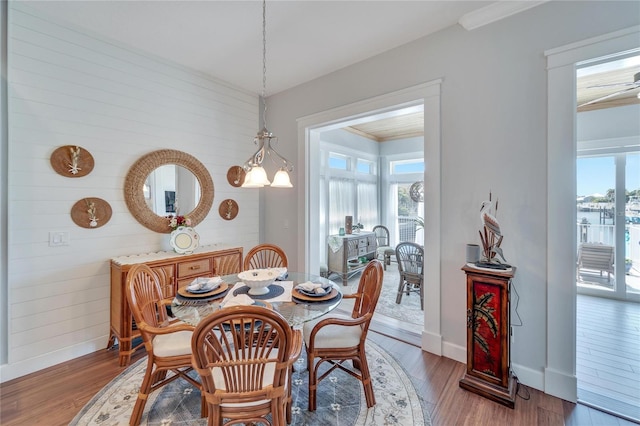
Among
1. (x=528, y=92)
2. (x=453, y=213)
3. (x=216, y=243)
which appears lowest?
(x=216, y=243)

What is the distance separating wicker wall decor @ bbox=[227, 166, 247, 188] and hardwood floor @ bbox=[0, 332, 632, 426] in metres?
2.37

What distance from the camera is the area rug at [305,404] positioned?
175 centimetres

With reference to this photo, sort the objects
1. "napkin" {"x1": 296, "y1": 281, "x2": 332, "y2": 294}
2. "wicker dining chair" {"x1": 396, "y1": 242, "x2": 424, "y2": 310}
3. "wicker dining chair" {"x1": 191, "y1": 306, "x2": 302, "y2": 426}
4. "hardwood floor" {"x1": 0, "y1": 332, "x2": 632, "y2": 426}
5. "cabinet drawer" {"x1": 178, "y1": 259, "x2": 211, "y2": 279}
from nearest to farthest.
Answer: "wicker dining chair" {"x1": 191, "y1": 306, "x2": 302, "y2": 426}
"hardwood floor" {"x1": 0, "y1": 332, "x2": 632, "y2": 426}
"napkin" {"x1": 296, "y1": 281, "x2": 332, "y2": 294}
"cabinet drawer" {"x1": 178, "y1": 259, "x2": 211, "y2": 279}
"wicker dining chair" {"x1": 396, "y1": 242, "x2": 424, "y2": 310}

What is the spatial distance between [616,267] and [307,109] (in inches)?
204

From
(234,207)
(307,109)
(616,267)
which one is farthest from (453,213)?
(616,267)

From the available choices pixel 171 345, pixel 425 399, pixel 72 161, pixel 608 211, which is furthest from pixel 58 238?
pixel 608 211

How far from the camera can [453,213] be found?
96.6 inches

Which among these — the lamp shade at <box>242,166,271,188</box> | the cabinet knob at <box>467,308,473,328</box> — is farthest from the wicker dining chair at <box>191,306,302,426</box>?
the cabinet knob at <box>467,308,473,328</box>

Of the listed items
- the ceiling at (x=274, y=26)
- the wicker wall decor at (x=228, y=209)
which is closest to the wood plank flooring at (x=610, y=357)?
the ceiling at (x=274, y=26)

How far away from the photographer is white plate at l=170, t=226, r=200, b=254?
2988 mm

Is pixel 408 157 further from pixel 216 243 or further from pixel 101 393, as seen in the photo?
pixel 101 393

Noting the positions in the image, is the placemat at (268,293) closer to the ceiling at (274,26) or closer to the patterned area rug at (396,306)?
the patterned area rug at (396,306)

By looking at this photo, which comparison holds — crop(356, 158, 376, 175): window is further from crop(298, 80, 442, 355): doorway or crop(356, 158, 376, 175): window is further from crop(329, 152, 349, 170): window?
crop(298, 80, 442, 355): doorway

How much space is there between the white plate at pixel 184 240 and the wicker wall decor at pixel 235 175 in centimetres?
98
